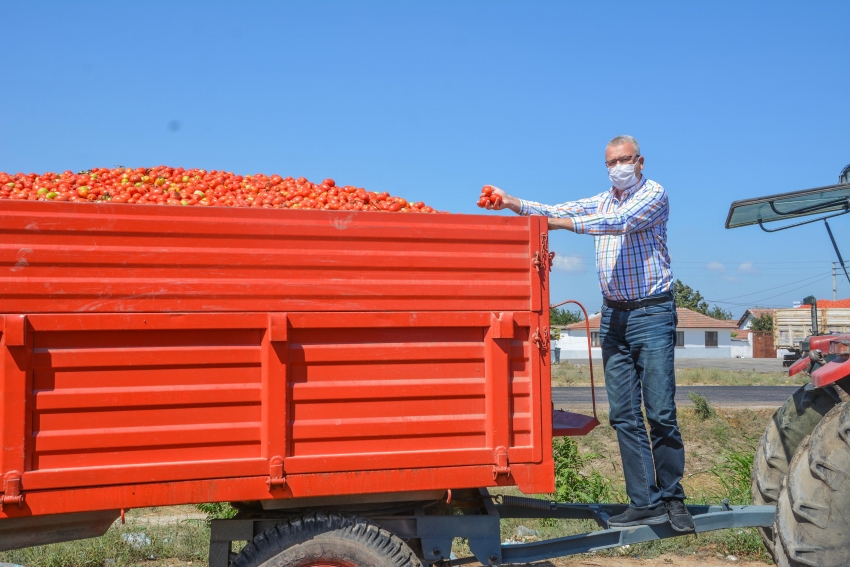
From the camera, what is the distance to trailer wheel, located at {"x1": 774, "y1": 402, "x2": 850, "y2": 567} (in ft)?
12.1

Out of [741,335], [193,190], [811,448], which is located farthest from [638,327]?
[741,335]

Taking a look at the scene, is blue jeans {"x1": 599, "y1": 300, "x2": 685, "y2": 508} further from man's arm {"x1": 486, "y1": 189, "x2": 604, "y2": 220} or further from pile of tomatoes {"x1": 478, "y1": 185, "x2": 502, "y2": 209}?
pile of tomatoes {"x1": 478, "y1": 185, "x2": 502, "y2": 209}

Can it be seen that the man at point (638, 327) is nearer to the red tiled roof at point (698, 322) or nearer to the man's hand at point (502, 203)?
the man's hand at point (502, 203)

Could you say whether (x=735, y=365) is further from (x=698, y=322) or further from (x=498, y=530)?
(x=498, y=530)

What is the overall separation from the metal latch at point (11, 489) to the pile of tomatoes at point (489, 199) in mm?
2600

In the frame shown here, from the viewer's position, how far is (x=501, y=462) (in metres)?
3.38

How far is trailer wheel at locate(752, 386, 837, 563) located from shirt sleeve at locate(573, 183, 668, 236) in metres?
1.79

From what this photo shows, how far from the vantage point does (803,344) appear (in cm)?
501

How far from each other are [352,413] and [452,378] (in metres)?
0.50

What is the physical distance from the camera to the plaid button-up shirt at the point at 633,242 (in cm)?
399

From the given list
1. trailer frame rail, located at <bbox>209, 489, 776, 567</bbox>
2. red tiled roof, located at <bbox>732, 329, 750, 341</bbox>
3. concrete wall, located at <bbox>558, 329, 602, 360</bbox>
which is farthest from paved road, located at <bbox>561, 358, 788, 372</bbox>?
trailer frame rail, located at <bbox>209, 489, 776, 567</bbox>

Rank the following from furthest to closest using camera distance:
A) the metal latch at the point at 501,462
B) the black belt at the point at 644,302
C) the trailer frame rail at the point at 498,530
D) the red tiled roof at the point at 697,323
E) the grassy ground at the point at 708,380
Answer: the red tiled roof at the point at 697,323, the grassy ground at the point at 708,380, the black belt at the point at 644,302, the trailer frame rail at the point at 498,530, the metal latch at the point at 501,462

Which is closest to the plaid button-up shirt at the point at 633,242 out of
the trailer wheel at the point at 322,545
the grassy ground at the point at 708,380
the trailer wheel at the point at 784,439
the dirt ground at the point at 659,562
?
the trailer wheel at the point at 784,439

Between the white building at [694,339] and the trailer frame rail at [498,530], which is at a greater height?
the white building at [694,339]
